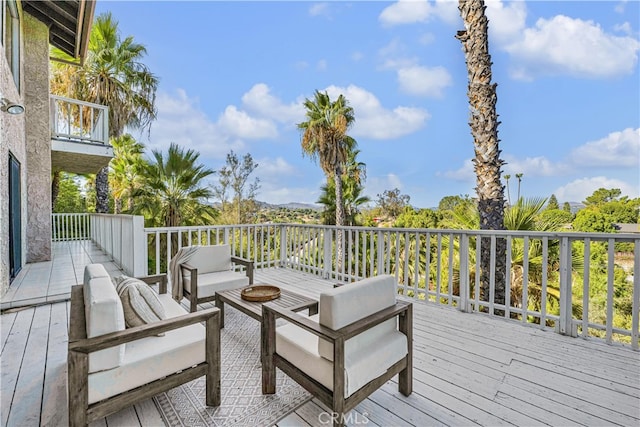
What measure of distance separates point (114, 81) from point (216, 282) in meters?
8.39

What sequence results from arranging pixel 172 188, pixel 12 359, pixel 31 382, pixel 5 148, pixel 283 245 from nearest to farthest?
pixel 31 382 < pixel 12 359 < pixel 5 148 < pixel 283 245 < pixel 172 188

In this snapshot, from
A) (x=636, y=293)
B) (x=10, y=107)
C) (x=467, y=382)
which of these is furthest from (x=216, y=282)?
(x=636, y=293)

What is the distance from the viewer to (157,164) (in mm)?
7691

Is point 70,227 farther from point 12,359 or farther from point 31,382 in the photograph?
point 31,382

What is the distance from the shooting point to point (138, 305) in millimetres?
1781

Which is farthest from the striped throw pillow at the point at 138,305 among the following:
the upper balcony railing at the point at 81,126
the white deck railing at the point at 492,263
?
the upper balcony railing at the point at 81,126

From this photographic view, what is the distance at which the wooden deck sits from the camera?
1.76 m

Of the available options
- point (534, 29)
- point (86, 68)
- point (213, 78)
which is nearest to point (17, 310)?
point (86, 68)

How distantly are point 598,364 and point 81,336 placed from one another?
3.64 metres

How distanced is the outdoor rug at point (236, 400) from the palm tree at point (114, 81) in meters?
9.25

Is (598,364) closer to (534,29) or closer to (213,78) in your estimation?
(534,29)

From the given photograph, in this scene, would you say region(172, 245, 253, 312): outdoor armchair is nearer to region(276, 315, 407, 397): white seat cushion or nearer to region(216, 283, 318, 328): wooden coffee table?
region(216, 283, 318, 328): wooden coffee table

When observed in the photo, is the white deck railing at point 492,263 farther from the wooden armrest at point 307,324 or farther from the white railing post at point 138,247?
the wooden armrest at point 307,324

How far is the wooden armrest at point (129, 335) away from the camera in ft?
4.69
